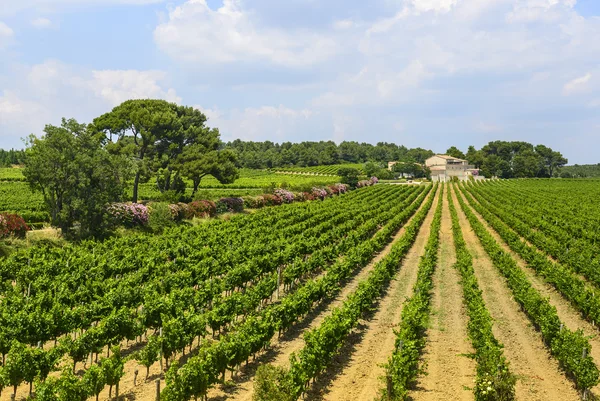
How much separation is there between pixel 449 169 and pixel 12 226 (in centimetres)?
14210

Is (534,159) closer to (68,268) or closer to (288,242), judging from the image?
(288,242)

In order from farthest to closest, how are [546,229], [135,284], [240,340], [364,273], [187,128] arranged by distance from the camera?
[187,128] → [546,229] → [364,273] → [135,284] → [240,340]

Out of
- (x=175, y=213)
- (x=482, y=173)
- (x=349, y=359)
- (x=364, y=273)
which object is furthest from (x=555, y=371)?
(x=482, y=173)

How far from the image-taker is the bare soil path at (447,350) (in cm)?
1260

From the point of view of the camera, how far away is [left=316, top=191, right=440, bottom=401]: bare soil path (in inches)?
491

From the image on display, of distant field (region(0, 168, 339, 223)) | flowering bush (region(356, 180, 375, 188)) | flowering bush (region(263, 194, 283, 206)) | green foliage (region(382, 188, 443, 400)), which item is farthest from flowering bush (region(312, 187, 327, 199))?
green foliage (region(382, 188, 443, 400))

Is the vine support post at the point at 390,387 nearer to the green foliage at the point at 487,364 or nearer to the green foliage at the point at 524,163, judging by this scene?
the green foliage at the point at 487,364

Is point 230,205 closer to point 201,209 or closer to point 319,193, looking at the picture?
point 201,209

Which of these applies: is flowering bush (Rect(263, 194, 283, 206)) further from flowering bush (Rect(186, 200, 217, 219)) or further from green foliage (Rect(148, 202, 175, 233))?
green foliage (Rect(148, 202, 175, 233))

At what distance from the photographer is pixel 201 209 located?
45.7 metres

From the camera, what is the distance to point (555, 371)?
46.3 ft

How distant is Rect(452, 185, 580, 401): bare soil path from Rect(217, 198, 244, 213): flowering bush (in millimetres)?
30059

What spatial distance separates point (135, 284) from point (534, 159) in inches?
6723

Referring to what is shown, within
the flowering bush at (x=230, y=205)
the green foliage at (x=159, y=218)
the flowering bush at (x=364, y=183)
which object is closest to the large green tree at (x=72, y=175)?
the green foliage at (x=159, y=218)
